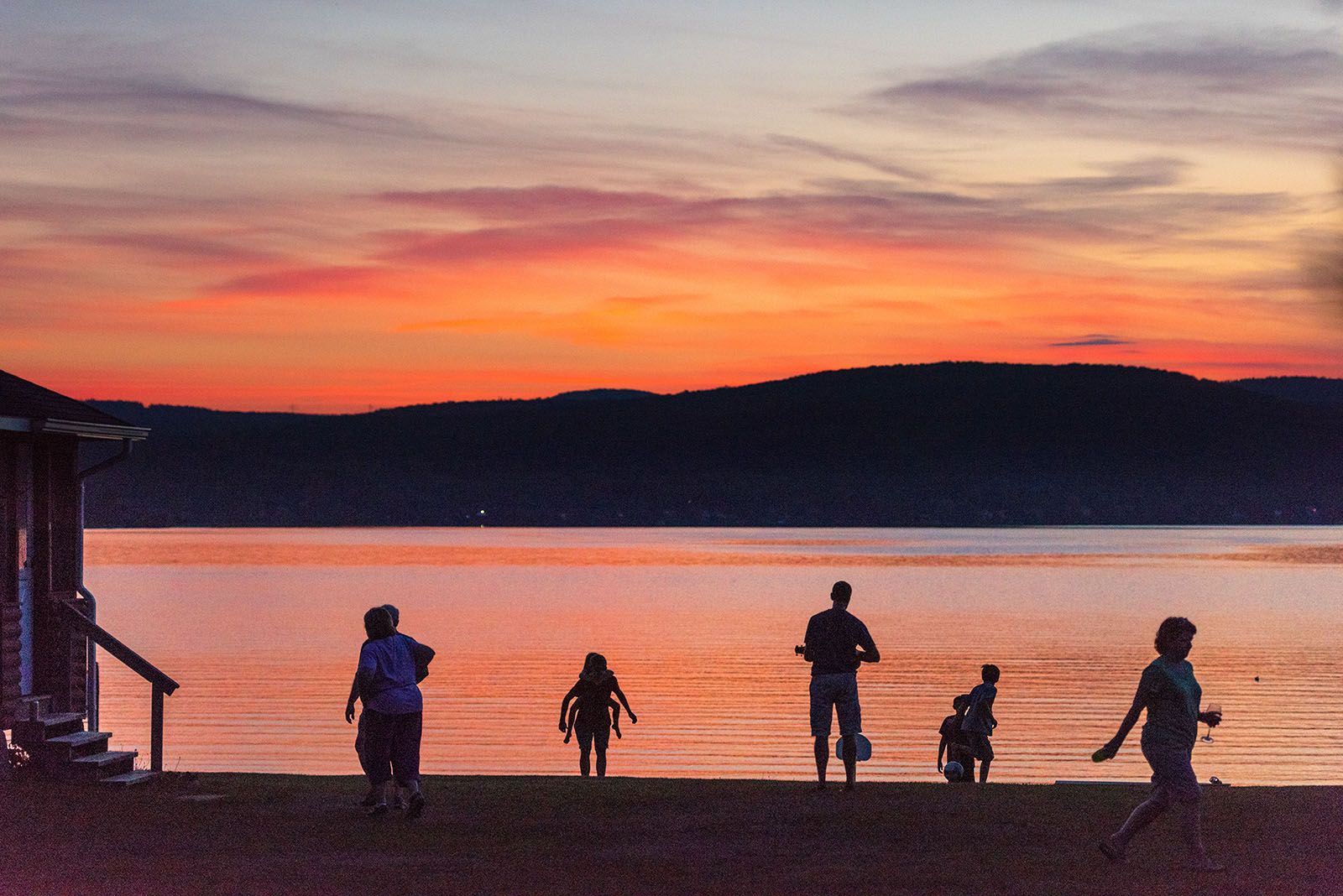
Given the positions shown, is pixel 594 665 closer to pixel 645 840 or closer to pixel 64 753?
pixel 64 753

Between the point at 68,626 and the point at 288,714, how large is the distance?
16396 mm

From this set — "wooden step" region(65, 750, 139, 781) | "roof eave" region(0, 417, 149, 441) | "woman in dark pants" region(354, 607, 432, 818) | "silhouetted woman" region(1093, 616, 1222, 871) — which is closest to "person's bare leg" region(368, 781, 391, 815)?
"woman in dark pants" region(354, 607, 432, 818)

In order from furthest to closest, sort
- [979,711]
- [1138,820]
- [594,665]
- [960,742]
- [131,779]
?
[594,665], [960,742], [979,711], [131,779], [1138,820]

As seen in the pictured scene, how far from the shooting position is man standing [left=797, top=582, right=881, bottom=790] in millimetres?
13070

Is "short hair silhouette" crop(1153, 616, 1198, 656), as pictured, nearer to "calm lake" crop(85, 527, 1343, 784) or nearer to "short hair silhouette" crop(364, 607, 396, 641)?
"short hair silhouette" crop(364, 607, 396, 641)

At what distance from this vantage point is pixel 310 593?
7894cm

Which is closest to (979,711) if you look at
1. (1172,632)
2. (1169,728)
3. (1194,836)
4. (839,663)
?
(839,663)

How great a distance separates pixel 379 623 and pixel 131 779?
3529 mm

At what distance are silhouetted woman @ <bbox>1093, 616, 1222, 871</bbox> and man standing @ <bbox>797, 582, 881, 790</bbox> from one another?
3.39m

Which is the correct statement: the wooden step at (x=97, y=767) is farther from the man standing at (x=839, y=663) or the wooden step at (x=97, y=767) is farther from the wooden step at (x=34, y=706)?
the man standing at (x=839, y=663)

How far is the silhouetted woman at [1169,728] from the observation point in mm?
9672

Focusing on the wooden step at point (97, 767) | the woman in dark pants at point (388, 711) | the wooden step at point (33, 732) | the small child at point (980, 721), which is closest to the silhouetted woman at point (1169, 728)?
the woman in dark pants at point (388, 711)

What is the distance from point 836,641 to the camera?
13.1m

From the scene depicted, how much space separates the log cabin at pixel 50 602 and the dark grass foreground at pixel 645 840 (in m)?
0.53
